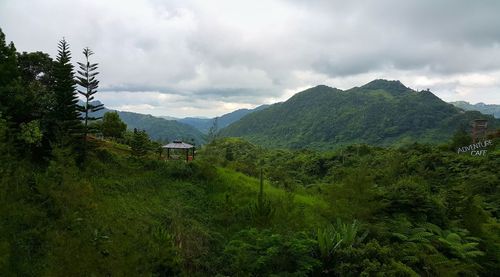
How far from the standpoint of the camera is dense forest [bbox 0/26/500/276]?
980 cm

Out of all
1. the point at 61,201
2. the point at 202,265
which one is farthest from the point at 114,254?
the point at 202,265

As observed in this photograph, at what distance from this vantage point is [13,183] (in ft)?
34.3

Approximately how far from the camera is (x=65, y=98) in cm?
2014

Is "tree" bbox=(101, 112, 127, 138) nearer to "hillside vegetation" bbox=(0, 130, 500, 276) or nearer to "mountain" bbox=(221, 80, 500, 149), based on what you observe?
"hillside vegetation" bbox=(0, 130, 500, 276)

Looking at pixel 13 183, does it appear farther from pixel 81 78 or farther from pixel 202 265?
pixel 81 78

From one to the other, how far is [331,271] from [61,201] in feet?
27.7

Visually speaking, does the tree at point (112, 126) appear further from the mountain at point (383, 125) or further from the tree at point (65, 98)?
the mountain at point (383, 125)

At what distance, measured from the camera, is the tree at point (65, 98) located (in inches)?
788

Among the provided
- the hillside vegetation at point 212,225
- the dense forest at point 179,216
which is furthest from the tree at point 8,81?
the hillside vegetation at point 212,225

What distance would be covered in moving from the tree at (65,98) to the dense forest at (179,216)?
0.18 ft

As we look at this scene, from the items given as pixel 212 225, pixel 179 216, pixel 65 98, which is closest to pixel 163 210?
pixel 179 216

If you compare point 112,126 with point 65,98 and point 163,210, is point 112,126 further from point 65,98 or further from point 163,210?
point 163,210

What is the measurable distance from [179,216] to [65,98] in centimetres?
936

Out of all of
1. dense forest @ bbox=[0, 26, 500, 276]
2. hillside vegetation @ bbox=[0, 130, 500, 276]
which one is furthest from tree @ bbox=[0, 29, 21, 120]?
hillside vegetation @ bbox=[0, 130, 500, 276]
